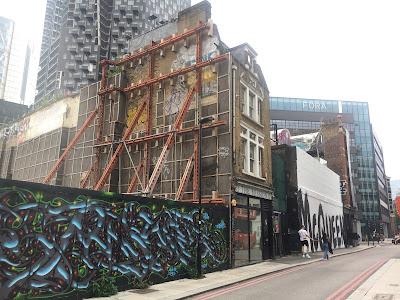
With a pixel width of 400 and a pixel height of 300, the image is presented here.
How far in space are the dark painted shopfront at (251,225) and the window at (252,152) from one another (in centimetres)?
117

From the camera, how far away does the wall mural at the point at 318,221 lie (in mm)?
28378

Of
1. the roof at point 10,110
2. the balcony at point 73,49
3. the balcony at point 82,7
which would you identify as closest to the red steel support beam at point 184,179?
the roof at point 10,110

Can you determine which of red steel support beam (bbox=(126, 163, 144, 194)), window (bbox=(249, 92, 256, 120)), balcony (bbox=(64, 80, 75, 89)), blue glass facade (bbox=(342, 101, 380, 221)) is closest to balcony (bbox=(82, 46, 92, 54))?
balcony (bbox=(64, 80, 75, 89))

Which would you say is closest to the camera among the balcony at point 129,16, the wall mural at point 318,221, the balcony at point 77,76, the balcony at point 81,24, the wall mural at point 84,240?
the wall mural at point 84,240

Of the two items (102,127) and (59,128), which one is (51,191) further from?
(59,128)

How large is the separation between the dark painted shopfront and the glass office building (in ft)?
270


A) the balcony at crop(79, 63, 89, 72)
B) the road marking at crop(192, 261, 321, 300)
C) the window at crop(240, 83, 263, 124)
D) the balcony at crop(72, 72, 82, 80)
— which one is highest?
the balcony at crop(79, 63, 89, 72)

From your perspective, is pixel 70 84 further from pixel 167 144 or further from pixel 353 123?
pixel 167 144

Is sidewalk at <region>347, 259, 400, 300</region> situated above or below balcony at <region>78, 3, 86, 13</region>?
below

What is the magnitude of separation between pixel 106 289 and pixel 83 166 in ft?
58.9

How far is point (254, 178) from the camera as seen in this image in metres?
21.7

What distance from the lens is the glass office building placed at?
102594 mm

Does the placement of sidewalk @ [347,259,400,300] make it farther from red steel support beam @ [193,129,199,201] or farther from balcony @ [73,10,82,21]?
balcony @ [73,10,82,21]

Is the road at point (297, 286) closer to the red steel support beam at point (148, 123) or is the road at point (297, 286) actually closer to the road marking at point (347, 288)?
the road marking at point (347, 288)
